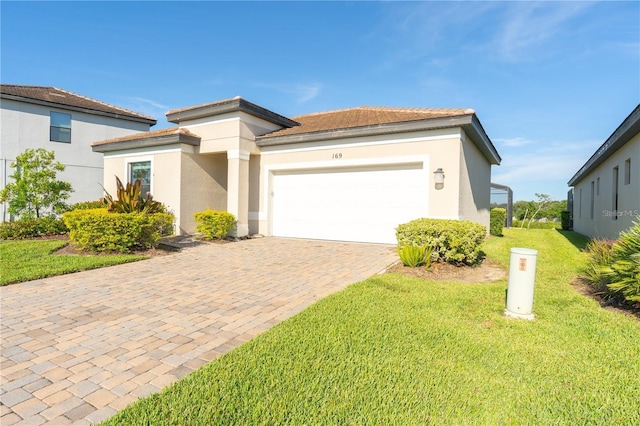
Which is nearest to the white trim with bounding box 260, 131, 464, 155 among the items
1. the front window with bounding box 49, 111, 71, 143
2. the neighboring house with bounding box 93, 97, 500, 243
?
the neighboring house with bounding box 93, 97, 500, 243

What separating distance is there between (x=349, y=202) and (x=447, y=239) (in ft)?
14.5

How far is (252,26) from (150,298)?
9989mm

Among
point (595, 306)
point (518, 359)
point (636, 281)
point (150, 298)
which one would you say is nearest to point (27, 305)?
point (150, 298)

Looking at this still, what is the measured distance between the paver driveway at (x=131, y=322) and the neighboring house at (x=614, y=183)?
7549 mm

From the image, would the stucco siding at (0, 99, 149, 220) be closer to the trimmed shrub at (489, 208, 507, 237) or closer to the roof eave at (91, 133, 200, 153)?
the roof eave at (91, 133, 200, 153)

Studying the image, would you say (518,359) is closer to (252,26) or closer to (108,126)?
(252,26)

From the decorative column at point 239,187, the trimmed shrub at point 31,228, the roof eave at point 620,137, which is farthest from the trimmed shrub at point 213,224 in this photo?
the roof eave at point 620,137

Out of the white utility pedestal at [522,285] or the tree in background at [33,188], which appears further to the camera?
the tree in background at [33,188]

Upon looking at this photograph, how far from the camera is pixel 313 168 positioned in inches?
450

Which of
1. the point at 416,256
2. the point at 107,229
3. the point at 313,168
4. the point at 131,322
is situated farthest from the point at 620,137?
the point at 107,229

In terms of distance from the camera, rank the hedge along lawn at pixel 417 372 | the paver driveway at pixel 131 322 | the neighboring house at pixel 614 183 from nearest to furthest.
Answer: the hedge along lawn at pixel 417 372
the paver driveway at pixel 131 322
the neighboring house at pixel 614 183

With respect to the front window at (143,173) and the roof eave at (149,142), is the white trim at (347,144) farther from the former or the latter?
the front window at (143,173)

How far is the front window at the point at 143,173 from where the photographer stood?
13031mm

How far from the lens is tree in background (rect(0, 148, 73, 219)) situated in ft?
34.5
